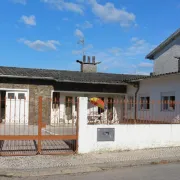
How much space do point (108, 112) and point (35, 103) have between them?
802 cm

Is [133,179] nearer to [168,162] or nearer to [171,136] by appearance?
[168,162]

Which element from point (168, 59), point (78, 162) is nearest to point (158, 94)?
point (168, 59)

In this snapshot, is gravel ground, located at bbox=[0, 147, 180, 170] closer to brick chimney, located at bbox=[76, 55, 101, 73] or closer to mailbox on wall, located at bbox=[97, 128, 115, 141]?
mailbox on wall, located at bbox=[97, 128, 115, 141]

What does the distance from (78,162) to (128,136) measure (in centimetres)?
265

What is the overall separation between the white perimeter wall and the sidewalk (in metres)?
0.31

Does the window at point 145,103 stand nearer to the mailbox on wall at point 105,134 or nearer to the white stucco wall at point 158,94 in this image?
the white stucco wall at point 158,94

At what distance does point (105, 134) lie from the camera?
34.3ft

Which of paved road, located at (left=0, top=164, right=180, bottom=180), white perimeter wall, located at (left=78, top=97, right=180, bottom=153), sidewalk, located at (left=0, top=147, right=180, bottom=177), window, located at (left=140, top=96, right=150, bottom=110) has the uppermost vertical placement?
window, located at (left=140, top=96, right=150, bottom=110)

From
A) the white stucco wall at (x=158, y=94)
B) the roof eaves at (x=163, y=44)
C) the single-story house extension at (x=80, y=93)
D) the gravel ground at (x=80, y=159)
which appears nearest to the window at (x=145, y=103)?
the single-story house extension at (x=80, y=93)

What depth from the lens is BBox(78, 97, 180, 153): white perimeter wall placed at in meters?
10.1

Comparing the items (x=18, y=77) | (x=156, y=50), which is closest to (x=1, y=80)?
(x=18, y=77)

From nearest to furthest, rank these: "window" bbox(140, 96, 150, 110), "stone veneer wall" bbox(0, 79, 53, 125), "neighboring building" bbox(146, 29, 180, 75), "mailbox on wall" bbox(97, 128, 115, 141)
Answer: "mailbox on wall" bbox(97, 128, 115, 141) → "stone veneer wall" bbox(0, 79, 53, 125) → "window" bbox(140, 96, 150, 110) → "neighboring building" bbox(146, 29, 180, 75)

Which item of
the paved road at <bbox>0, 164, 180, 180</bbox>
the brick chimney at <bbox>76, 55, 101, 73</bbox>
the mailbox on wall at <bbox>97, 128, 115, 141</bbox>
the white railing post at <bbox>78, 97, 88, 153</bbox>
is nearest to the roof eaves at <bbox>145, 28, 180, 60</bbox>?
the brick chimney at <bbox>76, 55, 101, 73</bbox>

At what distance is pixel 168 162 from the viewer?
368 inches
